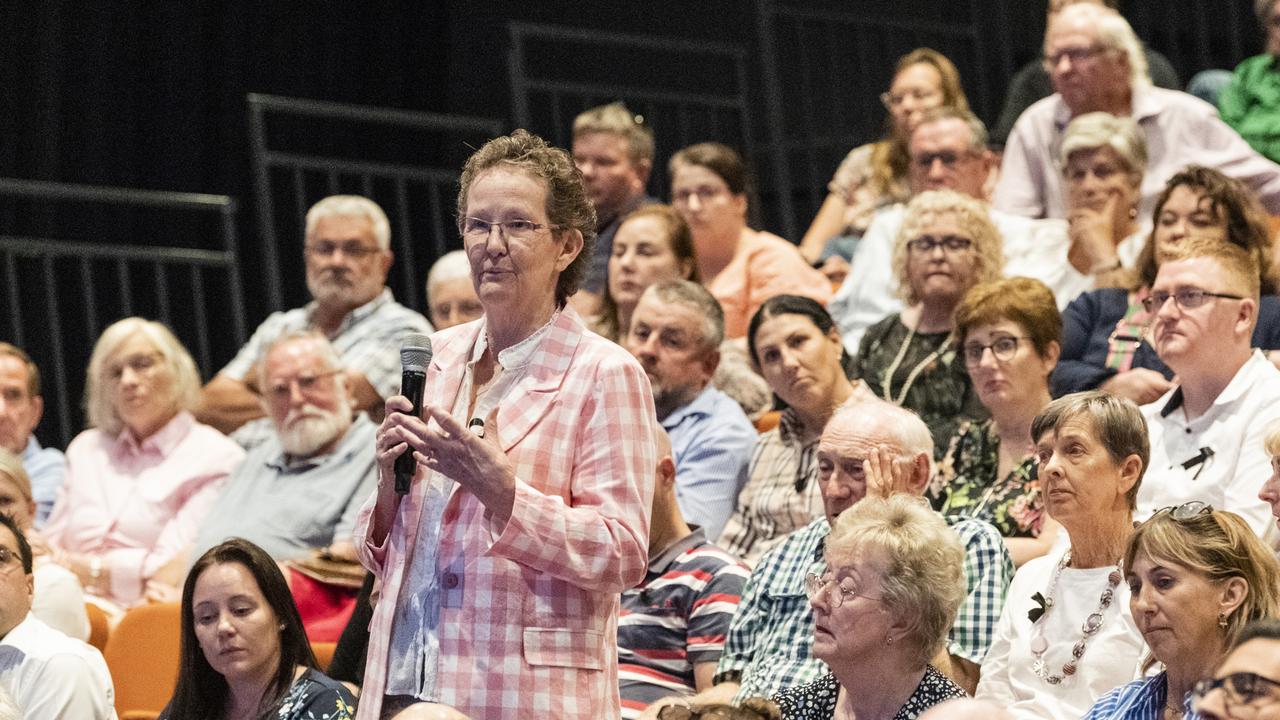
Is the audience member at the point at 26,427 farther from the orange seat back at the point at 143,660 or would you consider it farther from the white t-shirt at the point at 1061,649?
the white t-shirt at the point at 1061,649

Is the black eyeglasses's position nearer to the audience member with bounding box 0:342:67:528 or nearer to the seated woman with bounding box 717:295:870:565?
the seated woman with bounding box 717:295:870:565

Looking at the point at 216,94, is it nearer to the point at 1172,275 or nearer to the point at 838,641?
the point at 1172,275

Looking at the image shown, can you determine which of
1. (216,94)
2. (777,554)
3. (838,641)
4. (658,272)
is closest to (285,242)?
(216,94)

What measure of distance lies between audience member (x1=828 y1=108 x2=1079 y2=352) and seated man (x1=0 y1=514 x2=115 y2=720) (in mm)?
2471

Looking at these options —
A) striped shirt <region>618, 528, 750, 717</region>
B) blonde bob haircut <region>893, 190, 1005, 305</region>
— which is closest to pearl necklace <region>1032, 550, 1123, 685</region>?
striped shirt <region>618, 528, 750, 717</region>

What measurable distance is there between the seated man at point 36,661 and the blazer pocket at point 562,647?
133cm

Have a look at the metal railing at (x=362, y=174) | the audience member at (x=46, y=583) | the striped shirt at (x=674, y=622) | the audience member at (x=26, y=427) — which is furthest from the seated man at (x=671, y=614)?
the metal railing at (x=362, y=174)

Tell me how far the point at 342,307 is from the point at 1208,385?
2.81m

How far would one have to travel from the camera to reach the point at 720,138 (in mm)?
7551

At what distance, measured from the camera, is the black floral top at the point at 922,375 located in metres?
4.51

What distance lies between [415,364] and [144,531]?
9.24 feet

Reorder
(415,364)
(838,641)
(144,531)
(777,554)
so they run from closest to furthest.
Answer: (415,364) < (838,641) < (777,554) < (144,531)

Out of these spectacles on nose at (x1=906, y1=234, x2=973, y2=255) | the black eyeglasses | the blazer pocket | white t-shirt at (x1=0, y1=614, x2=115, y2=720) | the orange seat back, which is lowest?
the orange seat back

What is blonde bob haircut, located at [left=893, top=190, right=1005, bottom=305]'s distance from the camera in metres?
4.73
